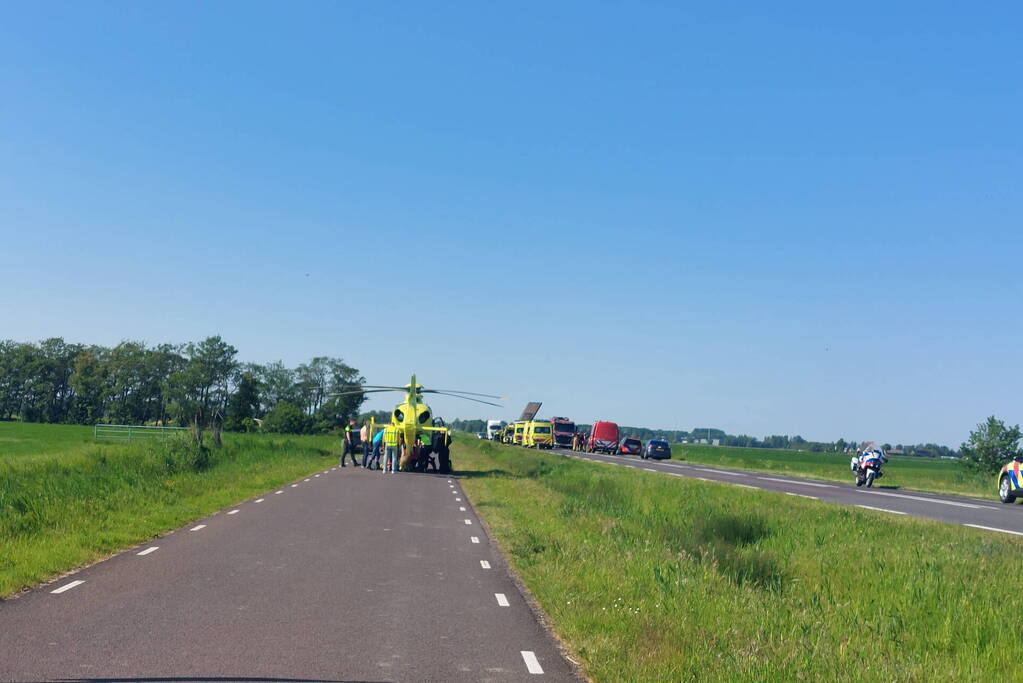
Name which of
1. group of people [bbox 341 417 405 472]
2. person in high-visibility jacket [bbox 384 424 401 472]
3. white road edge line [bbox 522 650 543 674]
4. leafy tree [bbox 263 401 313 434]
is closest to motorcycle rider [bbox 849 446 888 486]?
group of people [bbox 341 417 405 472]

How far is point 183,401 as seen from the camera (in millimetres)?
141125

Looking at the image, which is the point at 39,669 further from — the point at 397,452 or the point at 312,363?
the point at 312,363

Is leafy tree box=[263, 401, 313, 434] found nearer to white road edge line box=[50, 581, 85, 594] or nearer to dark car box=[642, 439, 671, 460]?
dark car box=[642, 439, 671, 460]

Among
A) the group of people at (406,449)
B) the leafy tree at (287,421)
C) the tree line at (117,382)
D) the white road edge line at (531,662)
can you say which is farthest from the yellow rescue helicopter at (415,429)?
the tree line at (117,382)

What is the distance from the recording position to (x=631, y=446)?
75.7 metres

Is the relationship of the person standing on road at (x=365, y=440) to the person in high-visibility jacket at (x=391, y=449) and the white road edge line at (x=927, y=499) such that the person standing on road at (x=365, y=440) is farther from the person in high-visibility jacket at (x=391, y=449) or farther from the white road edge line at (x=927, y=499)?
the white road edge line at (x=927, y=499)

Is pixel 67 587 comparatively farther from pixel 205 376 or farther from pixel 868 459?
pixel 205 376

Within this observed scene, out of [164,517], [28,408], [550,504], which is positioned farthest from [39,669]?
[28,408]

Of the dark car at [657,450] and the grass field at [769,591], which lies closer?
the grass field at [769,591]

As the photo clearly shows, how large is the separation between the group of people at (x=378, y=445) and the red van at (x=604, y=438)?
36566 mm

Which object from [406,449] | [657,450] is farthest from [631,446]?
[406,449]

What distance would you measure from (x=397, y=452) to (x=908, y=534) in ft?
79.4

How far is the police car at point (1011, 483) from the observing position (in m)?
27.3

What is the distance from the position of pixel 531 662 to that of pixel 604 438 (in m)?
72.3
